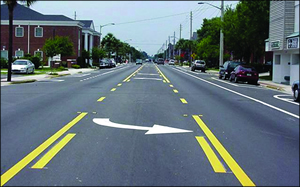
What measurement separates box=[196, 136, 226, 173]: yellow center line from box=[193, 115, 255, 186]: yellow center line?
0.14m

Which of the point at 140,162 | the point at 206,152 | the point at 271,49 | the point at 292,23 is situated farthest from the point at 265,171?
the point at 271,49

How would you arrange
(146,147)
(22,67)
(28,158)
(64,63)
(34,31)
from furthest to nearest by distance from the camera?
1. (34,31)
2. (64,63)
3. (22,67)
4. (146,147)
5. (28,158)

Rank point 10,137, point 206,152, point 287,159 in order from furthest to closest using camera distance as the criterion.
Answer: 1. point 206,152
2. point 287,159
3. point 10,137

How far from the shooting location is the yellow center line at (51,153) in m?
6.54

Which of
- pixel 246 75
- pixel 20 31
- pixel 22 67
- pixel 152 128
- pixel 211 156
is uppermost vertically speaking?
pixel 20 31

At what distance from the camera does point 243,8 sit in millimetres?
38438

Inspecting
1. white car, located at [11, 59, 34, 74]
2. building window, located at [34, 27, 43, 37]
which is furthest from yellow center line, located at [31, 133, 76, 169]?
building window, located at [34, 27, 43, 37]

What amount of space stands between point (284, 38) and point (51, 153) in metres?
27.0

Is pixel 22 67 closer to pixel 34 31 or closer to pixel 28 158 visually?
pixel 28 158

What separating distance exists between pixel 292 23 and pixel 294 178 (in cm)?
2739

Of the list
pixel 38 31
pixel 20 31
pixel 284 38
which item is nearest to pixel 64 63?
pixel 38 31

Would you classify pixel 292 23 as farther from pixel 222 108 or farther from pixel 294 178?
pixel 294 178

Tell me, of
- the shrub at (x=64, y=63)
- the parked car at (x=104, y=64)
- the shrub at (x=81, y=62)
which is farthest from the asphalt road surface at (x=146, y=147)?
the parked car at (x=104, y=64)

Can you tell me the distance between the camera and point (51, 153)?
7277 millimetres
